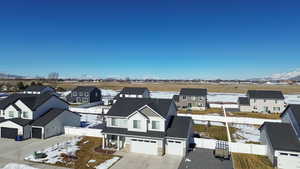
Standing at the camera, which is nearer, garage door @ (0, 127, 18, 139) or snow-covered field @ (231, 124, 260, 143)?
garage door @ (0, 127, 18, 139)

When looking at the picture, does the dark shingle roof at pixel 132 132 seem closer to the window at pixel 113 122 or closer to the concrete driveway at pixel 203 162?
the window at pixel 113 122

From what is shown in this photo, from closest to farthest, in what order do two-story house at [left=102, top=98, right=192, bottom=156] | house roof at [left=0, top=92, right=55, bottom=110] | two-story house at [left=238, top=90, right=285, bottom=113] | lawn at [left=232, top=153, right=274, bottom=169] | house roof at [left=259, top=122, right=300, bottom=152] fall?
1. house roof at [left=259, top=122, right=300, bottom=152]
2. lawn at [left=232, top=153, right=274, bottom=169]
3. two-story house at [left=102, top=98, right=192, bottom=156]
4. house roof at [left=0, top=92, right=55, bottom=110]
5. two-story house at [left=238, top=90, right=285, bottom=113]

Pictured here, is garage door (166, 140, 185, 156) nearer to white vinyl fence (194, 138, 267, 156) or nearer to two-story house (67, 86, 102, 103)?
white vinyl fence (194, 138, 267, 156)

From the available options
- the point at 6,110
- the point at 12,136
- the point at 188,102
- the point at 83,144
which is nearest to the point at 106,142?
the point at 83,144

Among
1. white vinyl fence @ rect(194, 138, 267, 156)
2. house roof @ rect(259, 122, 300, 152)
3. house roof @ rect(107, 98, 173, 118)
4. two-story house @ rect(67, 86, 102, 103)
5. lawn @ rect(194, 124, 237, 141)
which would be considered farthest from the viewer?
two-story house @ rect(67, 86, 102, 103)

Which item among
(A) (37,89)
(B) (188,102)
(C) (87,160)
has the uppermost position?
(A) (37,89)

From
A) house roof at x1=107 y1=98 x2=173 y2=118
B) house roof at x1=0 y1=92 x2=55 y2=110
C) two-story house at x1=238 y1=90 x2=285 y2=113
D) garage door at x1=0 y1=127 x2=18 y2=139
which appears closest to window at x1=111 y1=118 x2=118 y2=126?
house roof at x1=107 y1=98 x2=173 y2=118

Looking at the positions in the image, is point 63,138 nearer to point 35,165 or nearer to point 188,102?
point 35,165
